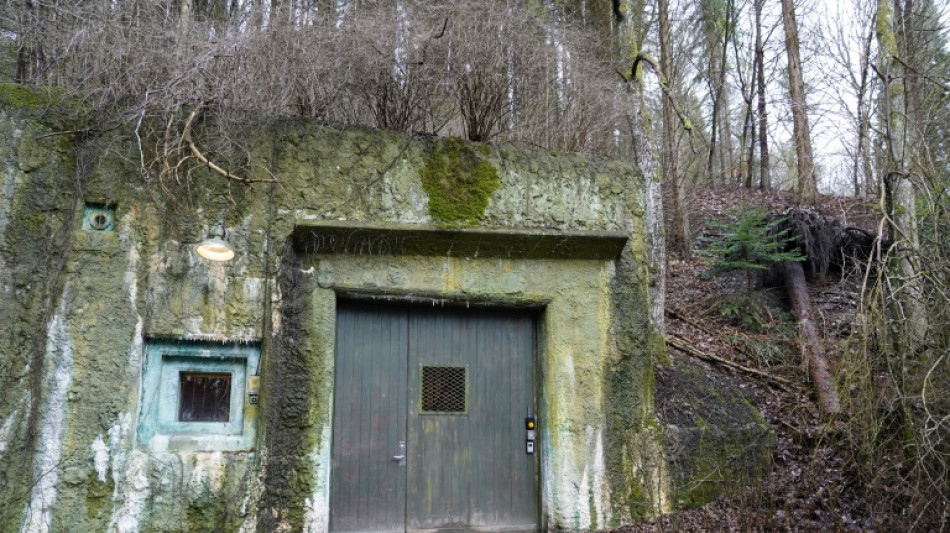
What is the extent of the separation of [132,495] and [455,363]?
290cm

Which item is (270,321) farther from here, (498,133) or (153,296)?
(498,133)

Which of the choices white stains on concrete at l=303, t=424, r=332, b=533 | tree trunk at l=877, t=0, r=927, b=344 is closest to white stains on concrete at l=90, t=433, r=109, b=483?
white stains on concrete at l=303, t=424, r=332, b=533

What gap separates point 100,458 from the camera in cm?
550

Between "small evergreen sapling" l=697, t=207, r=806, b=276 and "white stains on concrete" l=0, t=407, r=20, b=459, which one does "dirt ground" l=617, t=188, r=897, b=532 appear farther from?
"white stains on concrete" l=0, t=407, r=20, b=459

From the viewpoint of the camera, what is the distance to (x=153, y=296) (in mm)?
5824

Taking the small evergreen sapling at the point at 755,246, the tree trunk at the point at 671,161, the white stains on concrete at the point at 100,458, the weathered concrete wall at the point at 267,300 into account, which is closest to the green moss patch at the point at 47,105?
the weathered concrete wall at the point at 267,300

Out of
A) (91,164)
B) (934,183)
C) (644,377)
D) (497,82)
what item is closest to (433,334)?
(644,377)

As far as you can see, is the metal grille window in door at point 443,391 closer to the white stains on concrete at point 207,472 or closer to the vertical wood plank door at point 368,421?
the vertical wood plank door at point 368,421

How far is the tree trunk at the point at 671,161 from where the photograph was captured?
1348 centimetres

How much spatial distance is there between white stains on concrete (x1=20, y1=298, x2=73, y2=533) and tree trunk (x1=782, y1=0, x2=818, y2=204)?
11.2 m

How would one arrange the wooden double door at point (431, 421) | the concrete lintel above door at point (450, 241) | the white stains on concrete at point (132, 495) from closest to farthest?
the white stains on concrete at point (132, 495), the concrete lintel above door at point (450, 241), the wooden double door at point (431, 421)

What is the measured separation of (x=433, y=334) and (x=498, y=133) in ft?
7.24

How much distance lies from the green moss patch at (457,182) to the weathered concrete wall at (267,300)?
0.02m

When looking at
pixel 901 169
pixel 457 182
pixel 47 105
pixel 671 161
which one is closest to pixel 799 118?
pixel 671 161
